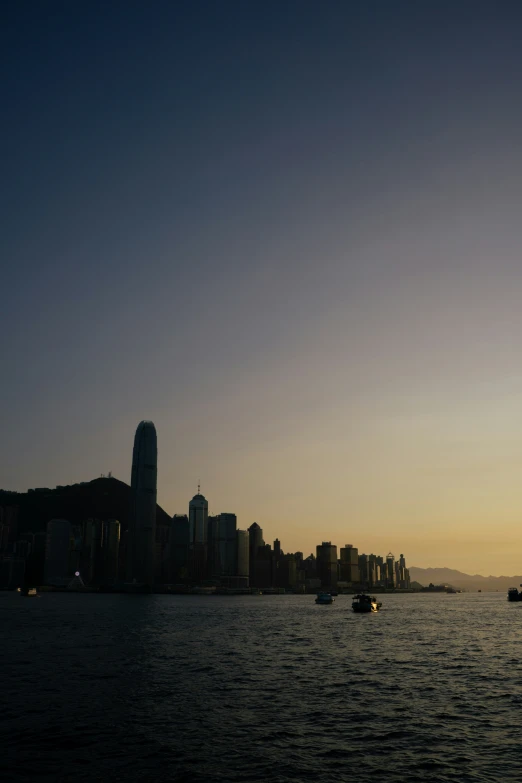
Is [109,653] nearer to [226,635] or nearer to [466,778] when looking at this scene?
[226,635]

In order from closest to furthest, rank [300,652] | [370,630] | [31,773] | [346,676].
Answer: [31,773]
[346,676]
[300,652]
[370,630]

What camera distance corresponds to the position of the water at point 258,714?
35.5 metres

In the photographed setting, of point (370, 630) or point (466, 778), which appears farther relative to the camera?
point (370, 630)

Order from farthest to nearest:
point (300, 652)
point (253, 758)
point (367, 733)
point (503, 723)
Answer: point (300, 652)
point (503, 723)
point (367, 733)
point (253, 758)

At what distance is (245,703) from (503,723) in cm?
2062

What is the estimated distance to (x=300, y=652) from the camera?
90.4 m

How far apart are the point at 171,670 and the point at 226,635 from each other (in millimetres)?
49594

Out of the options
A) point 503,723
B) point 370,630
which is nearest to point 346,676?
point 503,723

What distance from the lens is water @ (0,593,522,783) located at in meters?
35.5

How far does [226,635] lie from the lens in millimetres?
118812

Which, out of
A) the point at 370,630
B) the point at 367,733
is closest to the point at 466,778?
the point at 367,733

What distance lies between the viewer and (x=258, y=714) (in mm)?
48469

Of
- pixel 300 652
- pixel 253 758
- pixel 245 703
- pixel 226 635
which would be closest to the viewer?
pixel 253 758

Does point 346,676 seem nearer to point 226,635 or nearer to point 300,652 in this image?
point 300,652
